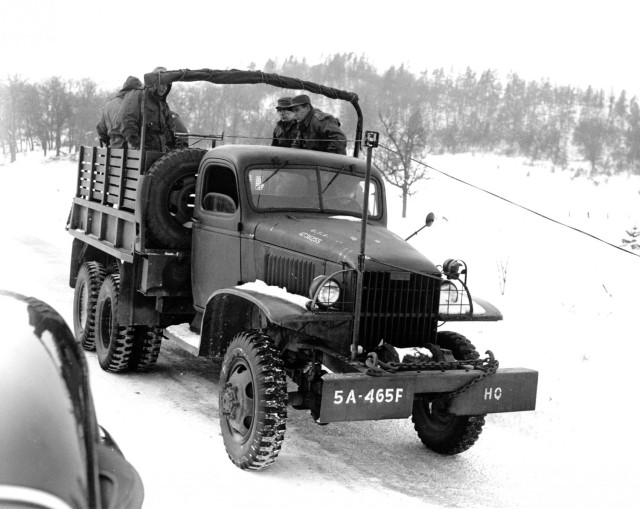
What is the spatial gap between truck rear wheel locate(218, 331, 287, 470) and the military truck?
0.4 inches

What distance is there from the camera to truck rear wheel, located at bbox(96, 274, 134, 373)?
23.4 ft

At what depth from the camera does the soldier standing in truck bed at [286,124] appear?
7887 millimetres

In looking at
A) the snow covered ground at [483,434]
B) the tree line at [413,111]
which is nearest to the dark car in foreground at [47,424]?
the snow covered ground at [483,434]

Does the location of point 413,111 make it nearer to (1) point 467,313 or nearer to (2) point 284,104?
(2) point 284,104

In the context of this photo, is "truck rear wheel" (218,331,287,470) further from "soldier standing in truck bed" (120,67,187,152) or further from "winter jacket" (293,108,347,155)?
"soldier standing in truck bed" (120,67,187,152)

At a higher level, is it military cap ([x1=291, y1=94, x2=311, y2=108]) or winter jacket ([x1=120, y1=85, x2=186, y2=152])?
military cap ([x1=291, y1=94, x2=311, y2=108])

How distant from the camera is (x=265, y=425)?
4895 millimetres

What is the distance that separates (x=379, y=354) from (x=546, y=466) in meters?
1.36

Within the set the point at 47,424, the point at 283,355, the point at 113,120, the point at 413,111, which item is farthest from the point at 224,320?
the point at 413,111

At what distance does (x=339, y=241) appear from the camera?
5375 millimetres

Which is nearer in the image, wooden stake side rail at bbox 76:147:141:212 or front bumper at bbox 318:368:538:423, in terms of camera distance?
front bumper at bbox 318:368:538:423

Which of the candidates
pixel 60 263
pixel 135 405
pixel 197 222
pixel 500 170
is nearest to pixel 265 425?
pixel 135 405

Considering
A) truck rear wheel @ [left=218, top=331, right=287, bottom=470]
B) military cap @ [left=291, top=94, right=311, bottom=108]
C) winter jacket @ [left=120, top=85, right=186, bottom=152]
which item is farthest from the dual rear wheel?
military cap @ [left=291, top=94, right=311, bottom=108]

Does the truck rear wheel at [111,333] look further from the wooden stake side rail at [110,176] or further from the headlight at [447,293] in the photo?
the headlight at [447,293]
